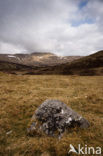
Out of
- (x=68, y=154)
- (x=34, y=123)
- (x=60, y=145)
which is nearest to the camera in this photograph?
(x=68, y=154)

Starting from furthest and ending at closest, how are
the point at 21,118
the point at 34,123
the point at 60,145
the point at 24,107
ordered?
the point at 24,107 → the point at 21,118 → the point at 34,123 → the point at 60,145

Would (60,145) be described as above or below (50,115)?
below

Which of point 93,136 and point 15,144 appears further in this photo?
point 93,136

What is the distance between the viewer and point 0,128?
19.7 feet

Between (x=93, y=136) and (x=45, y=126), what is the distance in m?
2.49

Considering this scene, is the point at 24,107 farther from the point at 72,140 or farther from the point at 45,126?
the point at 72,140

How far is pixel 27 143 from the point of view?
4691 millimetres

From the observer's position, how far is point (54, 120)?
5.65 meters

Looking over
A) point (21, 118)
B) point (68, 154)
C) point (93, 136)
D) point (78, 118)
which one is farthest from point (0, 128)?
point (93, 136)

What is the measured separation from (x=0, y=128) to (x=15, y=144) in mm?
1855

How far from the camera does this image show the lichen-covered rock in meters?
5.39

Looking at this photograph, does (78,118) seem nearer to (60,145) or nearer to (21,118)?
(60,145)

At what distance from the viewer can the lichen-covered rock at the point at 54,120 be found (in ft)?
17.7

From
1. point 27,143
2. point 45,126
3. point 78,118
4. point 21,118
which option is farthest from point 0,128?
point 78,118
